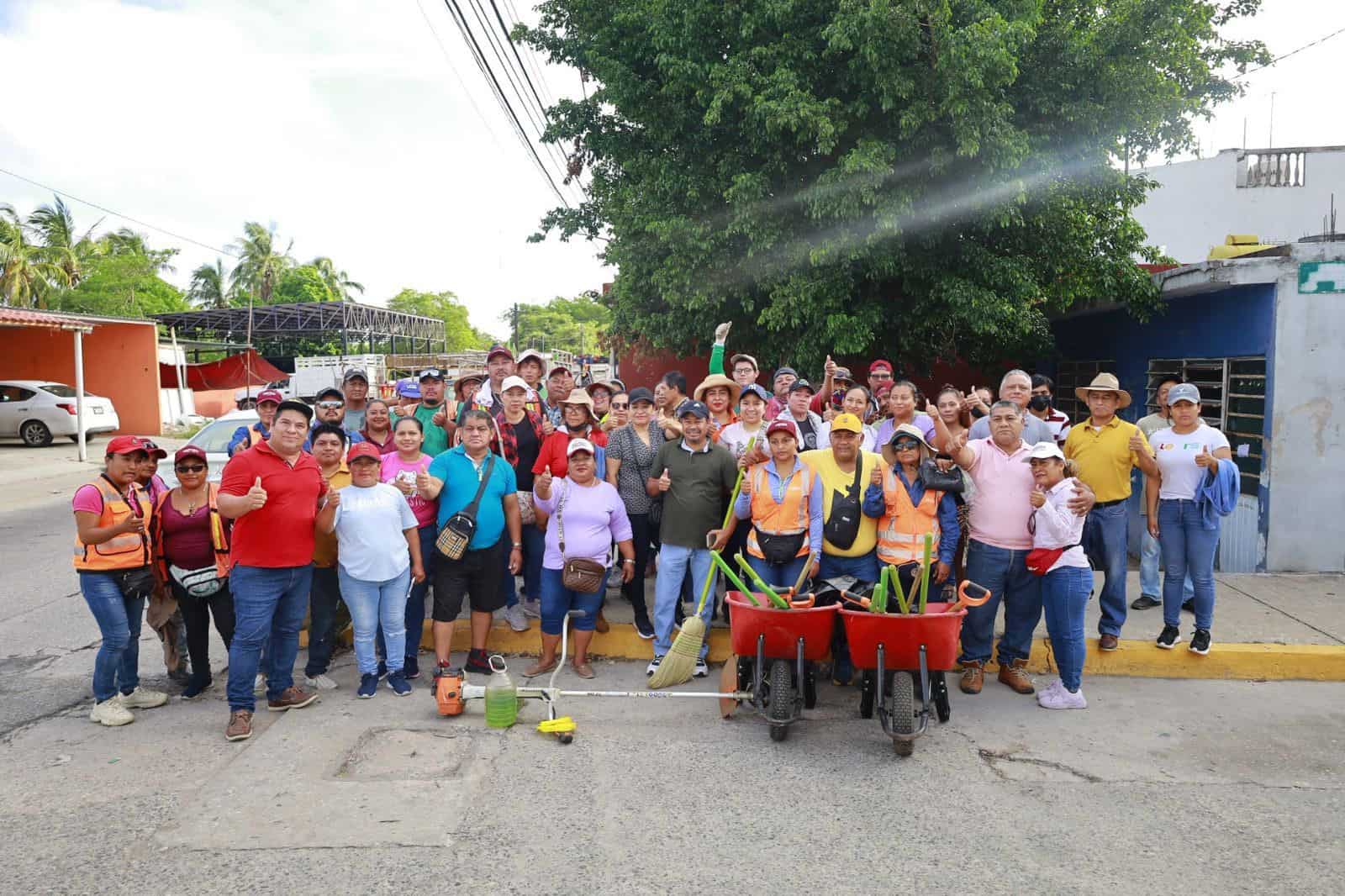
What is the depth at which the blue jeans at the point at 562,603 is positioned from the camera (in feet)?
19.3

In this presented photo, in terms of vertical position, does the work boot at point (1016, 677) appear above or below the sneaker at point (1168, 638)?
below

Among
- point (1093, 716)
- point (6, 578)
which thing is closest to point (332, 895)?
point (1093, 716)

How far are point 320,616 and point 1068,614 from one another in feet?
15.3

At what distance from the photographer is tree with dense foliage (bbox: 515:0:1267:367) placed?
8.95m

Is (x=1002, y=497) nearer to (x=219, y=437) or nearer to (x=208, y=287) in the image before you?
(x=219, y=437)

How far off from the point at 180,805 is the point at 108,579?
1.59 metres

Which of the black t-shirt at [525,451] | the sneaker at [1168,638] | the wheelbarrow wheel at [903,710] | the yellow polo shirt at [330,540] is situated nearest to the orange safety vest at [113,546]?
the yellow polo shirt at [330,540]

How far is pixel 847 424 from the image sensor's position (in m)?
5.20

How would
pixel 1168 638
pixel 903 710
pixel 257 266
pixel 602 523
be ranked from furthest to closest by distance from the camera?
pixel 257 266 → pixel 1168 638 → pixel 602 523 → pixel 903 710

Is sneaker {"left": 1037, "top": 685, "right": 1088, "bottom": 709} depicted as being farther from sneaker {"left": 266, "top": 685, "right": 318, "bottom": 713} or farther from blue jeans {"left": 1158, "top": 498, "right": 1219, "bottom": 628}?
sneaker {"left": 266, "top": 685, "right": 318, "bottom": 713}

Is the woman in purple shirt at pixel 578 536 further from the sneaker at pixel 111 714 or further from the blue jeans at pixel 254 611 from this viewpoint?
the sneaker at pixel 111 714

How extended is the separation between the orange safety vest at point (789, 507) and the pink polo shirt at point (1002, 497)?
3.52ft

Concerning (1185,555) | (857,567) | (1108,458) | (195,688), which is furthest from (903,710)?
(195,688)

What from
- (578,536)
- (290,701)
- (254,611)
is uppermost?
(578,536)
